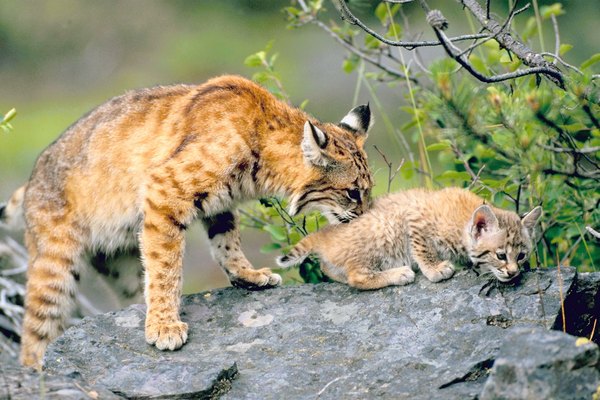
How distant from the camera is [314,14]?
8.12 meters

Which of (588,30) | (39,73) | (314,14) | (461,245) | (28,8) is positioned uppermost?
(28,8)

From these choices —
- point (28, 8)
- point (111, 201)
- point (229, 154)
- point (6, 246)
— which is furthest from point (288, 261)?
point (28, 8)

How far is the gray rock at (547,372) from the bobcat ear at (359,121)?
2.94m

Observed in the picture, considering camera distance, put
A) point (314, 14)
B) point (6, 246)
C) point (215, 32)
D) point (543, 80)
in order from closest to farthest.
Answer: point (543, 80) → point (314, 14) → point (6, 246) → point (215, 32)

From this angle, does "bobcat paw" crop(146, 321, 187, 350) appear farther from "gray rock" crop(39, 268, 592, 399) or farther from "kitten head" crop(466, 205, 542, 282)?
"kitten head" crop(466, 205, 542, 282)

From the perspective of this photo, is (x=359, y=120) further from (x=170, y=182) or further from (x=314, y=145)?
(x=170, y=182)

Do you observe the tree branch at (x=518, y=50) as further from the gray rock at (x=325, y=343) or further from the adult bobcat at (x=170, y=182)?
the adult bobcat at (x=170, y=182)

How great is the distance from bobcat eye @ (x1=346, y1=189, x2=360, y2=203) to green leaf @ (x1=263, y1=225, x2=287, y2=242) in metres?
0.82

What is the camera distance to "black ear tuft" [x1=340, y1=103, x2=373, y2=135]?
720 cm

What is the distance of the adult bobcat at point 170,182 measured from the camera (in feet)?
20.8

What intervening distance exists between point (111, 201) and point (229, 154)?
1032 millimetres

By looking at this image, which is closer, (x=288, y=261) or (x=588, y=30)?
(x=288, y=261)

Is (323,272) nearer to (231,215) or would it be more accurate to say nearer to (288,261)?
(288,261)

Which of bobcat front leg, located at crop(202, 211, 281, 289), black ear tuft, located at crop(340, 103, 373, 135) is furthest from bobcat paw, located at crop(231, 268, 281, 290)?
black ear tuft, located at crop(340, 103, 373, 135)
